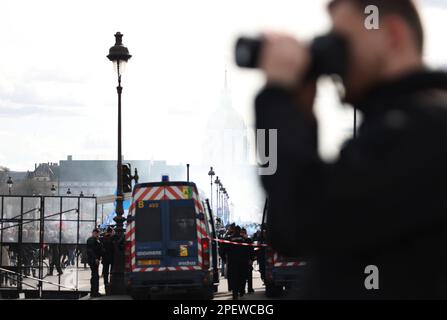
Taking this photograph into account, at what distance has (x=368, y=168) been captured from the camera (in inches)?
81.8

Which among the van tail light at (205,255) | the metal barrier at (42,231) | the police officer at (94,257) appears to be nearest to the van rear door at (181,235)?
the van tail light at (205,255)

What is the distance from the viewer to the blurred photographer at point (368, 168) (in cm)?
209

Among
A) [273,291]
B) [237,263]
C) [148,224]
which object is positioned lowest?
[273,291]

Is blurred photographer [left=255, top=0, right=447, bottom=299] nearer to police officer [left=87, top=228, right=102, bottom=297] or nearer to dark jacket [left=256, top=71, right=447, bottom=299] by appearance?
dark jacket [left=256, top=71, right=447, bottom=299]

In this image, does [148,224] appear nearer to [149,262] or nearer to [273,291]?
[149,262]

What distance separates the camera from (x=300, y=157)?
2123 mm

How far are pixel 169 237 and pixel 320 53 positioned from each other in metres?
21.2

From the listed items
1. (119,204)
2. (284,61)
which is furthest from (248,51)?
(119,204)

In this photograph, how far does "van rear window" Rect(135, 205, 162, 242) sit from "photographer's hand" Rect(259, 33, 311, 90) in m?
21.1

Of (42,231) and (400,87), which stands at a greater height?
(400,87)

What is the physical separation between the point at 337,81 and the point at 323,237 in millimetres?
359

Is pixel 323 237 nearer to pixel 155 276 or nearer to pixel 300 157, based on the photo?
pixel 300 157
